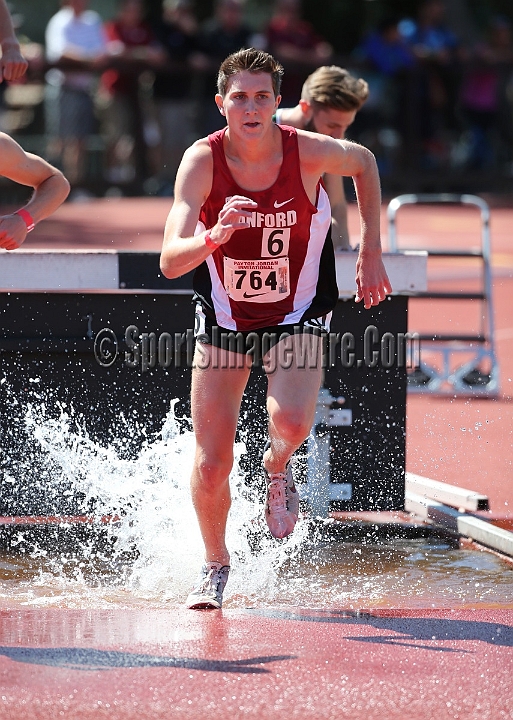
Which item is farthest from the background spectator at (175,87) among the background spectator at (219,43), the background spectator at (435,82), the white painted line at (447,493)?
the white painted line at (447,493)

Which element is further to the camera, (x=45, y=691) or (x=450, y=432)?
(x=450, y=432)

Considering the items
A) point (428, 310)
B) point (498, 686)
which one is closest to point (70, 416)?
point (498, 686)

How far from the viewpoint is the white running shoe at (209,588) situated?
182 inches

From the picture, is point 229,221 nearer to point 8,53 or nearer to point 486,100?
point 8,53

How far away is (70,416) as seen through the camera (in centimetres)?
576

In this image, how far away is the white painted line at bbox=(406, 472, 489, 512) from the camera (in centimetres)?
598

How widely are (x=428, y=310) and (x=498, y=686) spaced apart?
8741mm

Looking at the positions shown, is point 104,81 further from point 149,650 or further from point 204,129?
point 149,650

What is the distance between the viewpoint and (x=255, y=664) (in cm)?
397

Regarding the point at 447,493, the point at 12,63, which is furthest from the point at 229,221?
the point at 447,493

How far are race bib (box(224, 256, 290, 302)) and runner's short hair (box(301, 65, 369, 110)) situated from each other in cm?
167

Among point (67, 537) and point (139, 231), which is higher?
point (139, 231)

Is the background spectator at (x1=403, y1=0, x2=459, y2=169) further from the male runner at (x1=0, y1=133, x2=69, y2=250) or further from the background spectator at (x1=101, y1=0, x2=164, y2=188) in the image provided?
the male runner at (x1=0, y1=133, x2=69, y2=250)

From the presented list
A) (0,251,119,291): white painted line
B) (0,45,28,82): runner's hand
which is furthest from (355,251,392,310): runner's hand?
(0,45,28,82): runner's hand
